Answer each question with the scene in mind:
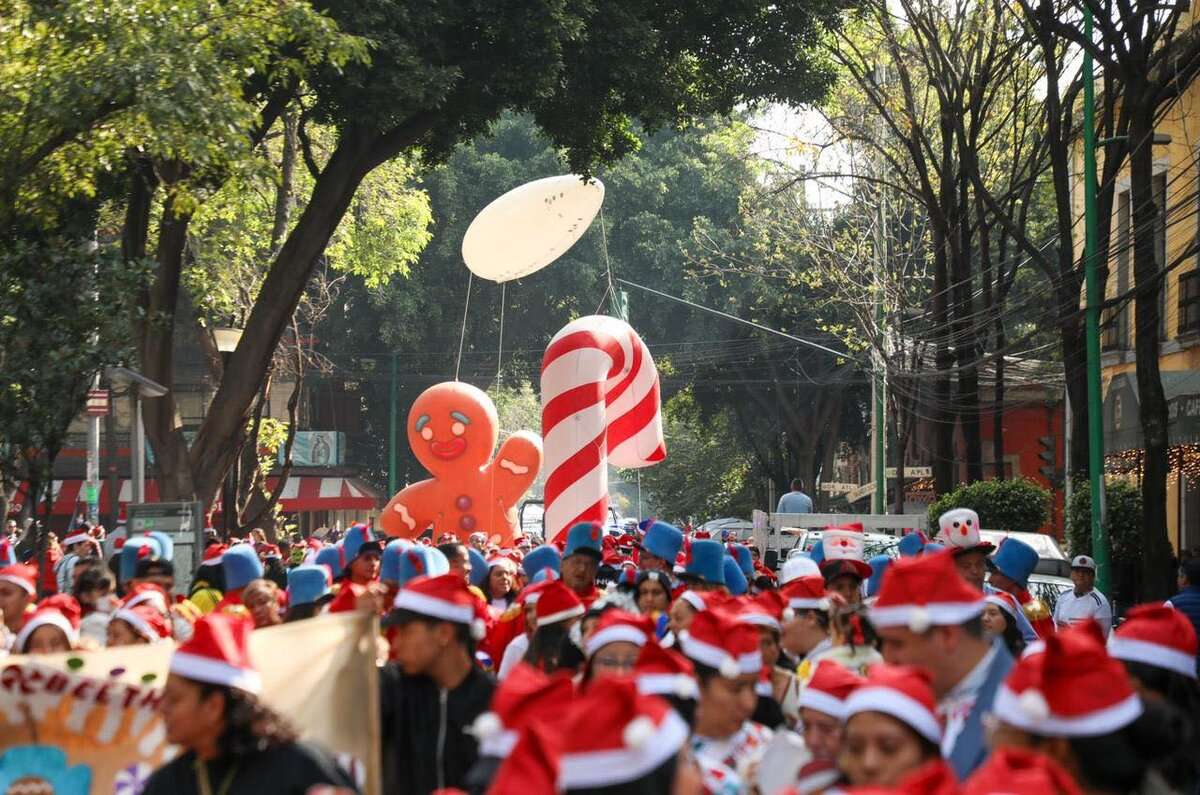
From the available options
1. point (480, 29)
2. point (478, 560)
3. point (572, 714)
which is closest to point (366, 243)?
point (480, 29)

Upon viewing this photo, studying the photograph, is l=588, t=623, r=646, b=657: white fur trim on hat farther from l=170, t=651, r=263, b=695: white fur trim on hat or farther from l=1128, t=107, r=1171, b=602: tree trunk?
l=1128, t=107, r=1171, b=602: tree trunk

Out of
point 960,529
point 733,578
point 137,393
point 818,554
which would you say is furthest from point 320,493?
point 733,578

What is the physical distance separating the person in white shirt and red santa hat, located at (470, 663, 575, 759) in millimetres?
10440

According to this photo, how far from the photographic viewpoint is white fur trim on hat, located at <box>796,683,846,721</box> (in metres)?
5.39

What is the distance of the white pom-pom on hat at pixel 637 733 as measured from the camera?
11.0 ft

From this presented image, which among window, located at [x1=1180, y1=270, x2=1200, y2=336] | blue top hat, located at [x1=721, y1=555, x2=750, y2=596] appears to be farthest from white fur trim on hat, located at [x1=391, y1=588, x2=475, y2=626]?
window, located at [x1=1180, y1=270, x2=1200, y2=336]

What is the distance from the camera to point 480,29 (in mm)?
19953

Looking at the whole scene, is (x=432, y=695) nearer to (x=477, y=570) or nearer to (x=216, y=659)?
(x=216, y=659)

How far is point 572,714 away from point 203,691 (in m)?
1.71

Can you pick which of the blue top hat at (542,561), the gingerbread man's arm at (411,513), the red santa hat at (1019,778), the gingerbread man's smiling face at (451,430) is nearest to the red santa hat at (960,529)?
the blue top hat at (542,561)

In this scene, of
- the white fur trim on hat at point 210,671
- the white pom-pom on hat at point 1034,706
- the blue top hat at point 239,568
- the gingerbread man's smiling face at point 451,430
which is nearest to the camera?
the white pom-pom on hat at point 1034,706

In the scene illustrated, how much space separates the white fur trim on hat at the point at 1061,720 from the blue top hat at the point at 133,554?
941 centimetres

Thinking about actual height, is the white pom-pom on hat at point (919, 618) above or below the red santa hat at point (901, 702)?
above

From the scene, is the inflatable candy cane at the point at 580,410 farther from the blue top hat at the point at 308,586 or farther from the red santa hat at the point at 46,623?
the red santa hat at the point at 46,623
